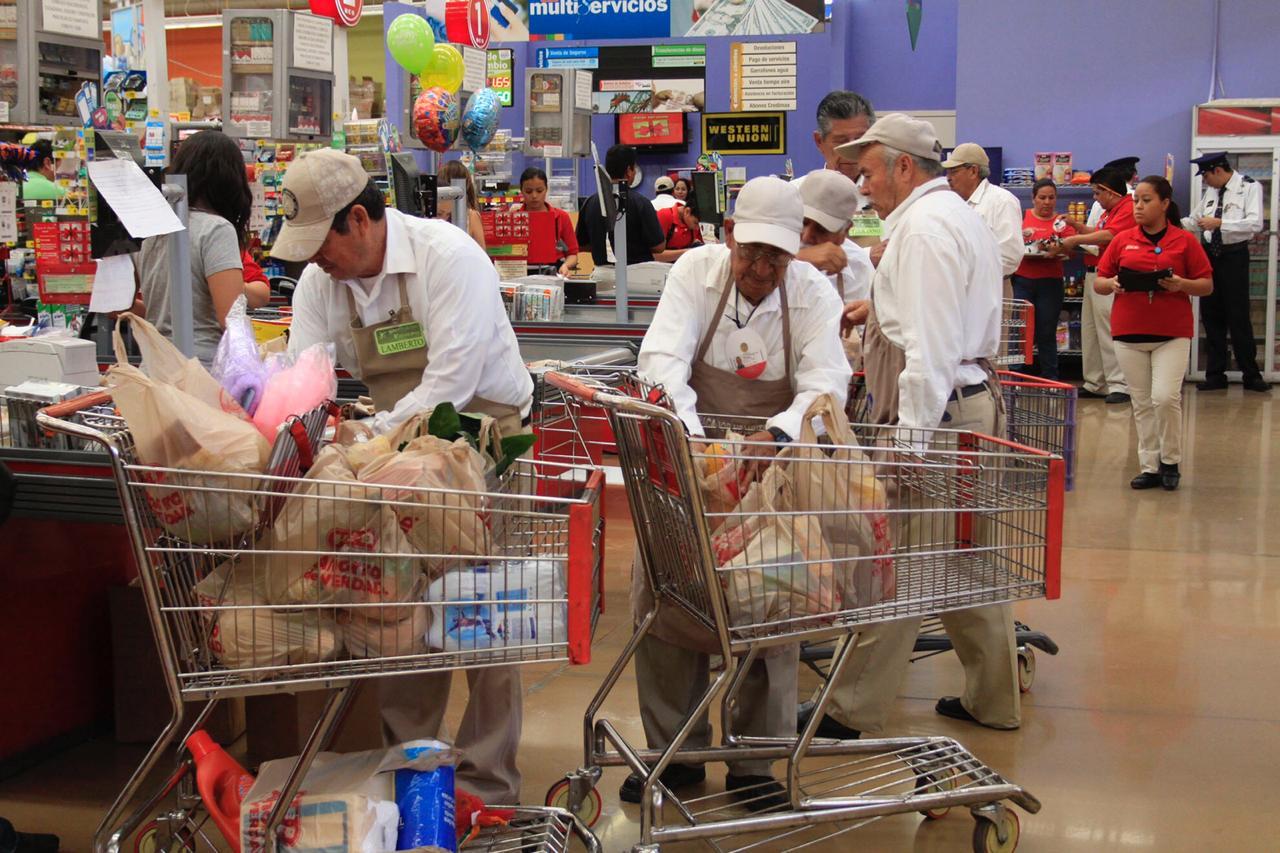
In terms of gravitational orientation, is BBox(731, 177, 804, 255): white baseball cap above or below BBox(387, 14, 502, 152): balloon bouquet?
below

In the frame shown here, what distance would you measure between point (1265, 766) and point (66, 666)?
3.42 meters

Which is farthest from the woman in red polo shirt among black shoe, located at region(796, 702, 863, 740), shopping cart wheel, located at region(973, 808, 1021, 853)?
shopping cart wheel, located at region(973, 808, 1021, 853)

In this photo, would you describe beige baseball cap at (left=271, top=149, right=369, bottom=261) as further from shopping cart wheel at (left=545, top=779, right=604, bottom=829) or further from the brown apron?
shopping cart wheel at (left=545, top=779, right=604, bottom=829)

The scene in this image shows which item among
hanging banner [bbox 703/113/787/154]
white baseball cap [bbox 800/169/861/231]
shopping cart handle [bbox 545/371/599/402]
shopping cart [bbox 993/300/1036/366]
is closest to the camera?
shopping cart handle [bbox 545/371/599/402]

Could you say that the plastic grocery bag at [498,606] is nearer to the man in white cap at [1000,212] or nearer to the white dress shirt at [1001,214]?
the man in white cap at [1000,212]

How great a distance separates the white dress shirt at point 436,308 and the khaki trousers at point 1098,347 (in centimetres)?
891

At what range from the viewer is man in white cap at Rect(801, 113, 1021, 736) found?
11.9 ft

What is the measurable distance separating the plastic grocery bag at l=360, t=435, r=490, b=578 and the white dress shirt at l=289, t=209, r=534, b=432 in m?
0.54

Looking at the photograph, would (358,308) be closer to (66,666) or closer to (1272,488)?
(66,666)

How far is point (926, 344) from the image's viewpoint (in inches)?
142

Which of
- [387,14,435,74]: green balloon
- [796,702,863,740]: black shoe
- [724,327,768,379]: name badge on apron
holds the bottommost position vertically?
[796,702,863,740]: black shoe

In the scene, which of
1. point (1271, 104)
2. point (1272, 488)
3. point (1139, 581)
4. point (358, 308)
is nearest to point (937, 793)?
point (358, 308)

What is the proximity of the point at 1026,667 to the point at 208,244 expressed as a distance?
9.99 ft

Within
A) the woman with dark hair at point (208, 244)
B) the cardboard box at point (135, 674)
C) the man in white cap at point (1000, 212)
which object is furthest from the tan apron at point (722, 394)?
the man in white cap at point (1000, 212)
